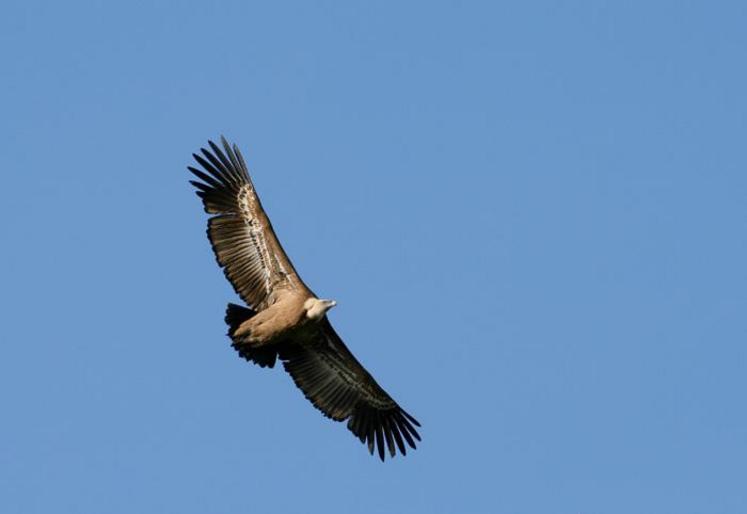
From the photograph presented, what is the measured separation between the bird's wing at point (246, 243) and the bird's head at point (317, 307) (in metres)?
0.41

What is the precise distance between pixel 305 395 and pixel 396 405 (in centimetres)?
195

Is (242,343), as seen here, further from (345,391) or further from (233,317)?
(345,391)

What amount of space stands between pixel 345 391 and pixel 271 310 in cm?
324

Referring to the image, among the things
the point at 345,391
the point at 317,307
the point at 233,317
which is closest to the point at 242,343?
the point at 233,317

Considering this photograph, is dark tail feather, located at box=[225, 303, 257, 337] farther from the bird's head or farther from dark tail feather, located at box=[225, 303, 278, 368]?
the bird's head

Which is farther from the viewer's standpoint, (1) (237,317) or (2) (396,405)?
(2) (396,405)

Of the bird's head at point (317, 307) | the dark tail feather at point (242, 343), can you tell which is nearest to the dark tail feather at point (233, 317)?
the dark tail feather at point (242, 343)

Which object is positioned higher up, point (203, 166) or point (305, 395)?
point (203, 166)

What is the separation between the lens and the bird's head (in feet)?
86.9

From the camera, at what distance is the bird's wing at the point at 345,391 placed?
28.2m

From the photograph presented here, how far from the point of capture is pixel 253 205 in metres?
27.4

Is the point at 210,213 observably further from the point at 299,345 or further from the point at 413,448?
the point at 413,448

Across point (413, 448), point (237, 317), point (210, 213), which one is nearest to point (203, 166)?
point (210, 213)

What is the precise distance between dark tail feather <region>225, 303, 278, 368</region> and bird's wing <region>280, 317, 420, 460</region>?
69cm
